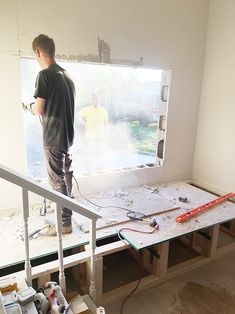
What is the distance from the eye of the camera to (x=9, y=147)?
2.24m

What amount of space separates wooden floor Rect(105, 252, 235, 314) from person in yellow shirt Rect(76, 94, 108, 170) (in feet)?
4.48

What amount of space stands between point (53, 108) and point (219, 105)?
6.54ft

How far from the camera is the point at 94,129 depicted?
2672mm

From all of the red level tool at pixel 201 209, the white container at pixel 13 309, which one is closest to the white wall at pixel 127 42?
the red level tool at pixel 201 209

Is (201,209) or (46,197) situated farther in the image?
(201,209)

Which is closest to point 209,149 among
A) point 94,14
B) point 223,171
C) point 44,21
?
point 223,171

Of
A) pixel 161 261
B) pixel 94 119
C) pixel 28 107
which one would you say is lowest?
pixel 161 261

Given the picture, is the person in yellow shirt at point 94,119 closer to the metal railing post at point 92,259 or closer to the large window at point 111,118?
the large window at point 111,118

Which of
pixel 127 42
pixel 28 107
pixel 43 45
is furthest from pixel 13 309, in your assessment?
pixel 127 42

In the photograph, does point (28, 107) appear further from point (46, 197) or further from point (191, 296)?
point (191, 296)

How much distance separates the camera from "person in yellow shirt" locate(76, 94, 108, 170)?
2605mm

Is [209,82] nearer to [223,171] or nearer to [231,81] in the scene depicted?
[231,81]

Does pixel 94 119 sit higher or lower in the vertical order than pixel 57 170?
higher

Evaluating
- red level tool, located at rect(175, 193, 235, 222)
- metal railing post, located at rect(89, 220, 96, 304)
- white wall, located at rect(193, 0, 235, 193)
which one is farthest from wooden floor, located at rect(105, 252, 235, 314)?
white wall, located at rect(193, 0, 235, 193)
